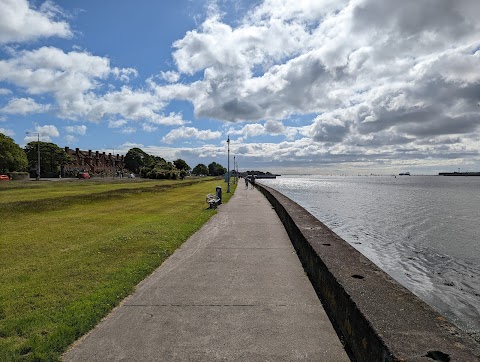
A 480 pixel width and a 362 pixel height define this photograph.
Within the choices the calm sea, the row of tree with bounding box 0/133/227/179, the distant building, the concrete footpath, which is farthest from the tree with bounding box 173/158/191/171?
the concrete footpath

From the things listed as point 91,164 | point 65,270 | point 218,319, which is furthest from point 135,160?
point 218,319

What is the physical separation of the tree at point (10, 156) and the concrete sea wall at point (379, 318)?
3179 inches

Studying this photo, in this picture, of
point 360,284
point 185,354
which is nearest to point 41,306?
point 185,354

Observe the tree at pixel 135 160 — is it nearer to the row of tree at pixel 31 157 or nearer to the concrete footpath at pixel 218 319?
the row of tree at pixel 31 157

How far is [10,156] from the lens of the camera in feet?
231

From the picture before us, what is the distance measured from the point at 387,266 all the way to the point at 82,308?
916 centimetres

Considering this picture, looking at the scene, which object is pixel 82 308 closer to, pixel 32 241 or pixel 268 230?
pixel 32 241

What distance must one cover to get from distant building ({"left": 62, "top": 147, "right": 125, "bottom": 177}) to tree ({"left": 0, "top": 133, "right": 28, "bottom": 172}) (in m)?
21.6

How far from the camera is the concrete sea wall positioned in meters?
2.85

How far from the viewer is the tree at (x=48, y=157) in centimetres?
9012

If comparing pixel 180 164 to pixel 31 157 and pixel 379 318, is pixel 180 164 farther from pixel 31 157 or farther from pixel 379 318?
pixel 379 318

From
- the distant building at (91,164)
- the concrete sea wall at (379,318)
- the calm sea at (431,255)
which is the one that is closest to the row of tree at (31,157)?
the distant building at (91,164)

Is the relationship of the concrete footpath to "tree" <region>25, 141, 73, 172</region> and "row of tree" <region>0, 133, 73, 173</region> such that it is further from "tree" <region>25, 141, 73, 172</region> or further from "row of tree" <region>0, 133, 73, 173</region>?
"tree" <region>25, 141, 73, 172</region>

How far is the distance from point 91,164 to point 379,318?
133540mm
